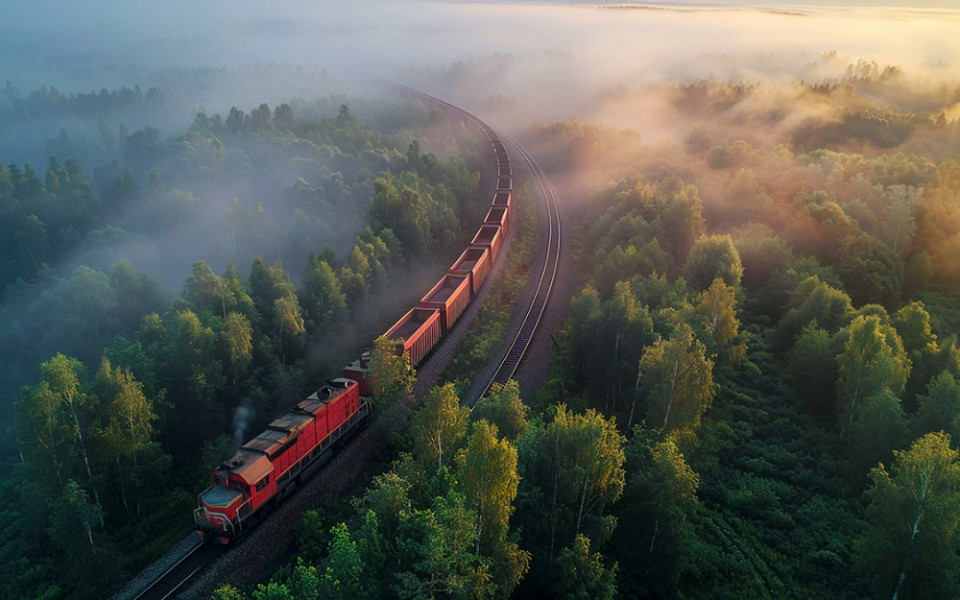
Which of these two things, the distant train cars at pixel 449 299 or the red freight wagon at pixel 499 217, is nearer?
the distant train cars at pixel 449 299

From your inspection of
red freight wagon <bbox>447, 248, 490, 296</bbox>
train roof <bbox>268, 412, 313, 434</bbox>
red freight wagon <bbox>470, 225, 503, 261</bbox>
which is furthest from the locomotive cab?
red freight wagon <bbox>470, 225, 503, 261</bbox>

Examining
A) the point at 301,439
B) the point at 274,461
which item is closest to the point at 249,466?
the point at 274,461

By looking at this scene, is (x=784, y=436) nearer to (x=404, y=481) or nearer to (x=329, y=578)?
(x=404, y=481)

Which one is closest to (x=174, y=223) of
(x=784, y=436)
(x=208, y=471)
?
(x=208, y=471)

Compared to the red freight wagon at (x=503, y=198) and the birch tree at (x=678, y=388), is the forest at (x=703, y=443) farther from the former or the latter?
the red freight wagon at (x=503, y=198)

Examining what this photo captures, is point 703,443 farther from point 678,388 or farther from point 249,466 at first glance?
point 249,466

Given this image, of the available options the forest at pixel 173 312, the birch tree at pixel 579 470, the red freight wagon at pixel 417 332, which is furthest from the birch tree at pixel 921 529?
the forest at pixel 173 312

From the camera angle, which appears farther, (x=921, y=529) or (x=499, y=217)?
(x=499, y=217)

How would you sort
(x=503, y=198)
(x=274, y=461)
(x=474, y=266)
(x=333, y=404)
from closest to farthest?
(x=274, y=461)
(x=333, y=404)
(x=474, y=266)
(x=503, y=198)
